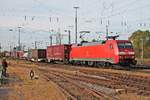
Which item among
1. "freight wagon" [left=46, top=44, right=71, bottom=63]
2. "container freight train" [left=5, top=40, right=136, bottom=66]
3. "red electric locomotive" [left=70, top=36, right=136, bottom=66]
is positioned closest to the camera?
"red electric locomotive" [left=70, top=36, right=136, bottom=66]

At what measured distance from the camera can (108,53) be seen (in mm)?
36375

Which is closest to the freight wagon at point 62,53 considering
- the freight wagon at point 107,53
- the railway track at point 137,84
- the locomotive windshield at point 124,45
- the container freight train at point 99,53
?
the container freight train at point 99,53

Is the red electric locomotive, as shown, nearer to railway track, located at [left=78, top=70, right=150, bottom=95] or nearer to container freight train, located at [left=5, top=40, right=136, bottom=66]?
container freight train, located at [left=5, top=40, right=136, bottom=66]

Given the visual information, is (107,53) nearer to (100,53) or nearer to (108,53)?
(108,53)

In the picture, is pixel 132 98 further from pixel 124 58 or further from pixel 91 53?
pixel 91 53

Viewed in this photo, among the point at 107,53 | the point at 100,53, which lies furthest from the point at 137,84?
the point at 100,53

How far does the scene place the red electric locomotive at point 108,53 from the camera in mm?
34656

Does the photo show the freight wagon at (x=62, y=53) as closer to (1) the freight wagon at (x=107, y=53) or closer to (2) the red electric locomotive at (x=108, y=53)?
(1) the freight wagon at (x=107, y=53)

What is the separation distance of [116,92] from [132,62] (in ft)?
62.6

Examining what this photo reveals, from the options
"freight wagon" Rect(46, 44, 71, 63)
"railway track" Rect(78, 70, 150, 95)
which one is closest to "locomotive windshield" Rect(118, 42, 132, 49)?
"railway track" Rect(78, 70, 150, 95)

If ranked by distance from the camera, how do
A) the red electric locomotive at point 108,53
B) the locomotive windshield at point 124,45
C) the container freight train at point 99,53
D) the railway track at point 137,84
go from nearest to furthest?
the railway track at point 137,84, the red electric locomotive at point 108,53, the container freight train at point 99,53, the locomotive windshield at point 124,45

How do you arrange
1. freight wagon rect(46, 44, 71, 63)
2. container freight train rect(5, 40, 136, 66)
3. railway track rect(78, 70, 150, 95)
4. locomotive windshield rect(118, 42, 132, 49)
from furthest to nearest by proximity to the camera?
freight wagon rect(46, 44, 71, 63) → locomotive windshield rect(118, 42, 132, 49) → container freight train rect(5, 40, 136, 66) → railway track rect(78, 70, 150, 95)

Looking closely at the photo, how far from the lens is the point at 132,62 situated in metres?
35.1

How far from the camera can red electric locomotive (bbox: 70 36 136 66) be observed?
34.7 meters
